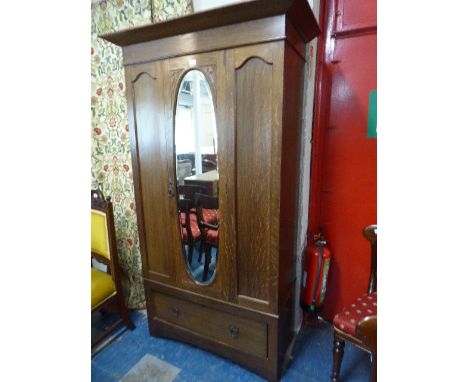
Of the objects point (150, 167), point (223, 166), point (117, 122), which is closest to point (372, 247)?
point (223, 166)

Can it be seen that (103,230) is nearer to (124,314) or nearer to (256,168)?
(124,314)

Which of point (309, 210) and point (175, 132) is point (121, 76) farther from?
point (309, 210)

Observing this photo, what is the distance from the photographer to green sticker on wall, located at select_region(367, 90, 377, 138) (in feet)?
5.06

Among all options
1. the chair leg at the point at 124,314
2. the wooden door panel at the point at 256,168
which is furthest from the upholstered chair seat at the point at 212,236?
the chair leg at the point at 124,314

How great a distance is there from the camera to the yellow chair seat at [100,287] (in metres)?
1.71

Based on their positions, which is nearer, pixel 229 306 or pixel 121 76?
pixel 229 306

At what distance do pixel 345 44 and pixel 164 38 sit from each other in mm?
1047

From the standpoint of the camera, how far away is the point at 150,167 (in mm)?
1535

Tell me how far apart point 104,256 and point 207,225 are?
0.89 meters

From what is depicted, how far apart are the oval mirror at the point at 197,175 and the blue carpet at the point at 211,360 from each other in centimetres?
56

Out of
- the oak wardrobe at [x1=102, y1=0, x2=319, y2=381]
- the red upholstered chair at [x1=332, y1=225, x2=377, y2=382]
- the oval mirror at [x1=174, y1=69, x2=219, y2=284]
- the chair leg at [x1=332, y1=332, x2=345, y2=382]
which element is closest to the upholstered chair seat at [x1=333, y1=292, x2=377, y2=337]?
the red upholstered chair at [x1=332, y1=225, x2=377, y2=382]

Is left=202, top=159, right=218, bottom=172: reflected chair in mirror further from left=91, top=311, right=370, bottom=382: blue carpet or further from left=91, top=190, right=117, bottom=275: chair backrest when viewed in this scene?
left=91, top=311, right=370, bottom=382: blue carpet
